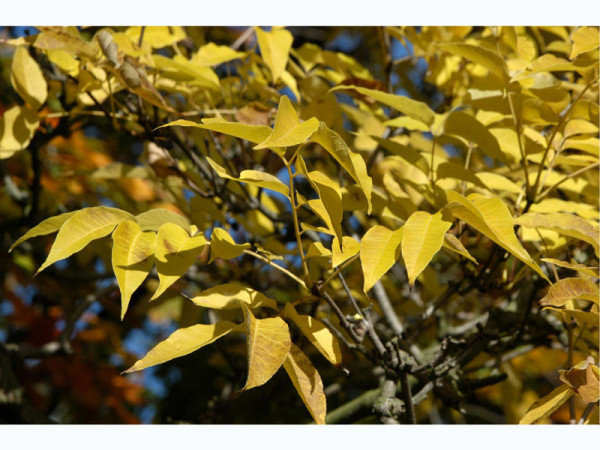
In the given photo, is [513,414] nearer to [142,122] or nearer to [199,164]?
[199,164]

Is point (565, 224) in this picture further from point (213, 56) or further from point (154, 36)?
point (154, 36)

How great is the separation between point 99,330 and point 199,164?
1.27 meters

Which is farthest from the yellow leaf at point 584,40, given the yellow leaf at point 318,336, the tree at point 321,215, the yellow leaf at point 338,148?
the yellow leaf at point 318,336

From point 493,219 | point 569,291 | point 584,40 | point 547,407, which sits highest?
point 584,40

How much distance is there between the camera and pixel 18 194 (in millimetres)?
1604

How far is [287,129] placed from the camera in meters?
0.63

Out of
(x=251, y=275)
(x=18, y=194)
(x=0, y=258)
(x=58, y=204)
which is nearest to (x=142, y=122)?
(x=251, y=275)

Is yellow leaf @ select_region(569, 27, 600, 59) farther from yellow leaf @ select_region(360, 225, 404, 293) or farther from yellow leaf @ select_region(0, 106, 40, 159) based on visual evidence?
yellow leaf @ select_region(0, 106, 40, 159)

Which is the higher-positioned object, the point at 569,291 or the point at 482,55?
the point at 482,55

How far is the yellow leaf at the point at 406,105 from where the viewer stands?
86 cm

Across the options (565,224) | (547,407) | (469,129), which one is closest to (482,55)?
(469,129)

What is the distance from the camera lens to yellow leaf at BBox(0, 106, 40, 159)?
110cm

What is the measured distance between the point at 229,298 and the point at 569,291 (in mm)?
409

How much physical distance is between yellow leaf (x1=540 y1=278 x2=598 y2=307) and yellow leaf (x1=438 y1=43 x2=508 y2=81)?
321mm
